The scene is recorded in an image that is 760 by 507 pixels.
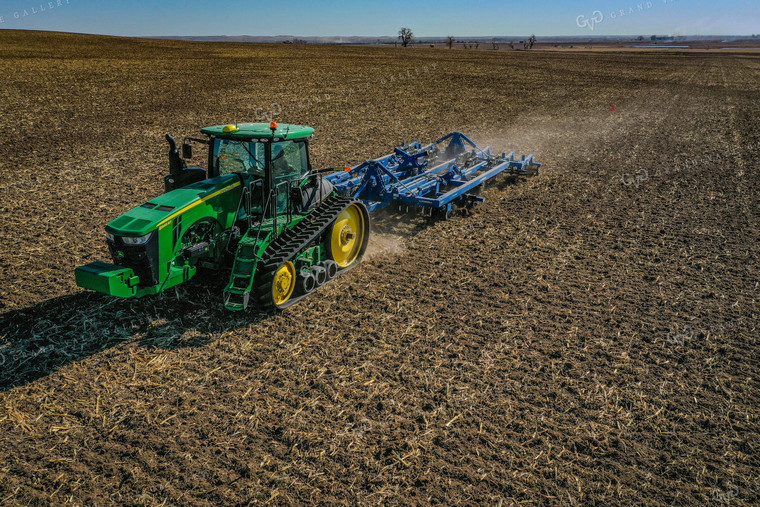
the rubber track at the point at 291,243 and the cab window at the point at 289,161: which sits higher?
the cab window at the point at 289,161

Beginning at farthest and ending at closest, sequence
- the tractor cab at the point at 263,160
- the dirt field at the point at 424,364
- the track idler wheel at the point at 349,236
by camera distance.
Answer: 1. the track idler wheel at the point at 349,236
2. the tractor cab at the point at 263,160
3. the dirt field at the point at 424,364

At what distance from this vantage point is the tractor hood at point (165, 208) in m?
6.05

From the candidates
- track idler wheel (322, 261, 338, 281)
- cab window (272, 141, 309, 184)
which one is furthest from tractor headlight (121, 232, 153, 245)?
track idler wheel (322, 261, 338, 281)

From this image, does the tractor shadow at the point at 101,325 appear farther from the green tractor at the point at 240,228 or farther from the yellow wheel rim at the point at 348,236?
the yellow wheel rim at the point at 348,236

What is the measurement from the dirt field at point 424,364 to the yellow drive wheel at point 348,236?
1.07 ft

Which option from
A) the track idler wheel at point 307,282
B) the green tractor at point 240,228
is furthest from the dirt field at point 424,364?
the green tractor at point 240,228

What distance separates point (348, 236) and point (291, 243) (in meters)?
1.65

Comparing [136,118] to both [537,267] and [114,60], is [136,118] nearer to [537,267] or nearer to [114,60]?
[537,267]

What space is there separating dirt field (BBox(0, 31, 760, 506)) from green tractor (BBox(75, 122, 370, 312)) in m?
0.59

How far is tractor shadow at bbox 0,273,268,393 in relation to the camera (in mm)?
6074

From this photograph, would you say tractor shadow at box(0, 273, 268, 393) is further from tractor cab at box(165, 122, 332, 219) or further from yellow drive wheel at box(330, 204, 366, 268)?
yellow drive wheel at box(330, 204, 366, 268)

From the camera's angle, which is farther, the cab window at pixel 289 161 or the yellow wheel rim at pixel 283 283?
the cab window at pixel 289 161

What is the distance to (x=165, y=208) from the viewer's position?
252 inches

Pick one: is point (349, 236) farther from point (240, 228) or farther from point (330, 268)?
point (240, 228)
